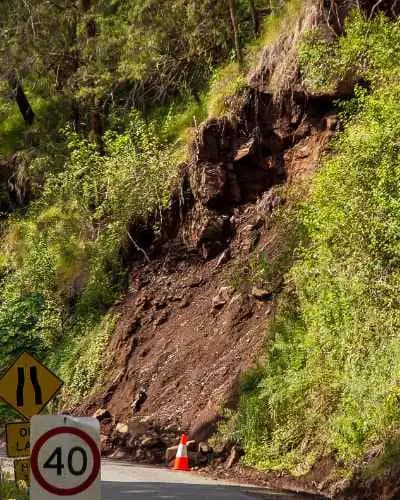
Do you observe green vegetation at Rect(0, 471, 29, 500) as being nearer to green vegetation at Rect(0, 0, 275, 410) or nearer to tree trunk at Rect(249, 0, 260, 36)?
green vegetation at Rect(0, 0, 275, 410)

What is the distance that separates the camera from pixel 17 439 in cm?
1223

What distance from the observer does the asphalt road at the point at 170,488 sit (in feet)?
44.8

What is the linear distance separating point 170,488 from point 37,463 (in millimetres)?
8733

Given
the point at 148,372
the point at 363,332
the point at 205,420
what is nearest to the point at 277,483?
the point at 363,332

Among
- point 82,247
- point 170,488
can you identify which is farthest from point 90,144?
point 170,488

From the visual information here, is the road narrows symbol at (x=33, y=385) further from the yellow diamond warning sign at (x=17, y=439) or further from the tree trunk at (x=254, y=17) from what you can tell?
the tree trunk at (x=254, y=17)

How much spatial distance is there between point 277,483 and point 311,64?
1130 centimetres

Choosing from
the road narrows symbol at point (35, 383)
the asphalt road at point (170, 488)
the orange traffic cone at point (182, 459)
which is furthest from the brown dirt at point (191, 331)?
the road narrows symbol at point (35, 383)

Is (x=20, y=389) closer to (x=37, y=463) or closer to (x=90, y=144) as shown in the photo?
(x=37, y=463)

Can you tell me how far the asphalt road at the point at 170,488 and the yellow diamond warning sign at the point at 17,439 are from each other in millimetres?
1661

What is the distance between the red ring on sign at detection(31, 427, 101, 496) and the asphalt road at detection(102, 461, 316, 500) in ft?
23.8

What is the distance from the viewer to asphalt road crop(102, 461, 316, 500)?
1366cm

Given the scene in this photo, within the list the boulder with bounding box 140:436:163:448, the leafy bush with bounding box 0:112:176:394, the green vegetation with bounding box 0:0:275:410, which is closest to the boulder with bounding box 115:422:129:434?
the boulder with bounding box 140:436:163:448

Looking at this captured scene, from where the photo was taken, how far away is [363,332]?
649 inches
